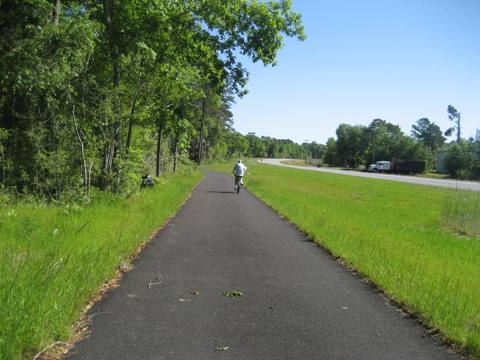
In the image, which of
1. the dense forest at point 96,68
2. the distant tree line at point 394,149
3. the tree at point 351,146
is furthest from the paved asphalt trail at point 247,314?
the tree at point 351,146

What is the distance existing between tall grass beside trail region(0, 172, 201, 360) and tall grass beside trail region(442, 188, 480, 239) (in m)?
9.69

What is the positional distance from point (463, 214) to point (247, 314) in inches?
544

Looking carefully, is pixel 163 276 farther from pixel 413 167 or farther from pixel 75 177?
pixel 413 167

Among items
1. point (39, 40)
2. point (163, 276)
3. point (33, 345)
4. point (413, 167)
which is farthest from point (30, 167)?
point (413, 167)

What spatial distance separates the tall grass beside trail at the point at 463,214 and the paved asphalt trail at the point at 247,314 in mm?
8440

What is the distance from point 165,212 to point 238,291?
9.00 meters

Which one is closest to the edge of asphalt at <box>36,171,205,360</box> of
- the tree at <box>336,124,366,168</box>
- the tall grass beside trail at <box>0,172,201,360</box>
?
the tall grass beside trail at <box>0,172,201,360</box>

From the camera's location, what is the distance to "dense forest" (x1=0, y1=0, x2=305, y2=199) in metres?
14.6

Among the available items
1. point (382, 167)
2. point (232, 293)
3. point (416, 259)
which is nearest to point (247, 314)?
point (232, 293)

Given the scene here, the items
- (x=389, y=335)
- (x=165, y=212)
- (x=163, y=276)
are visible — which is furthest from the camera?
(x=165, y=212)

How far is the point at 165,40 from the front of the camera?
1898 cm

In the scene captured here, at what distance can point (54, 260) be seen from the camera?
6.98 m

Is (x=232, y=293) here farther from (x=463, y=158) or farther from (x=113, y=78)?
(x=463, y=158)

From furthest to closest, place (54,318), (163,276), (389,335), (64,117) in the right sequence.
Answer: (64,117) → (163,276) → (389,335) → (54,318)
